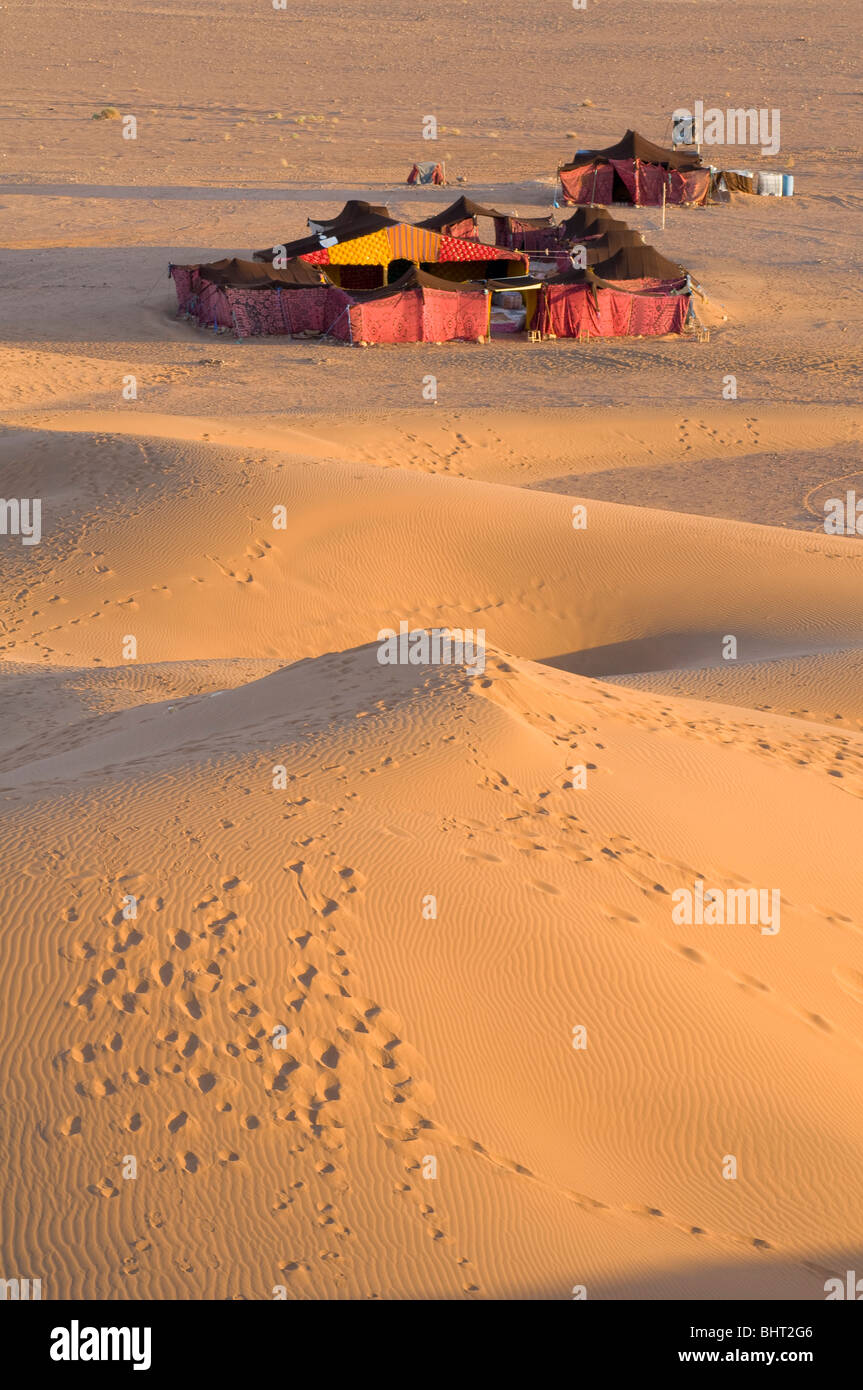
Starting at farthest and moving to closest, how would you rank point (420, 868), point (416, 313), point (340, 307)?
1. point (340, 307)
2. point (416, 313)
3. point (420, 868)

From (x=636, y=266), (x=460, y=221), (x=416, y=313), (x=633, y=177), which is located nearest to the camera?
(x=416, y=313)

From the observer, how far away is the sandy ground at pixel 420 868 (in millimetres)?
4352

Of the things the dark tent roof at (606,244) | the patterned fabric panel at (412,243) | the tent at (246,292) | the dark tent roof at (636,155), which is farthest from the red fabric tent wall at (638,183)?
the tent at (246,292)

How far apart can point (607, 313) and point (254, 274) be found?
6.52 metres

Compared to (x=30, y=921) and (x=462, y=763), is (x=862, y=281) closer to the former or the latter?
(x=462, y=763)

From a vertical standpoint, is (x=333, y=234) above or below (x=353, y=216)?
below

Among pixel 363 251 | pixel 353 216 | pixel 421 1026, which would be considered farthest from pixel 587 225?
pixel 421 1026

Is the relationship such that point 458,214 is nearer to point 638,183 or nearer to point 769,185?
point 638,183

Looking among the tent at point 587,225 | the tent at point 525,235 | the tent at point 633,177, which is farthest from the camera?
the tent at point 633,177

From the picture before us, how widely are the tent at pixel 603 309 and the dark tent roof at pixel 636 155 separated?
13.2 m

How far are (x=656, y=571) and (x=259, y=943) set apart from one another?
8.48 m

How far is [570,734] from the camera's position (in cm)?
697

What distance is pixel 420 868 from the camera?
546cm

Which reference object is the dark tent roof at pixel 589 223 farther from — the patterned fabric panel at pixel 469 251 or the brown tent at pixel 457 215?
the patterned fabric panel at pixel 469 251
